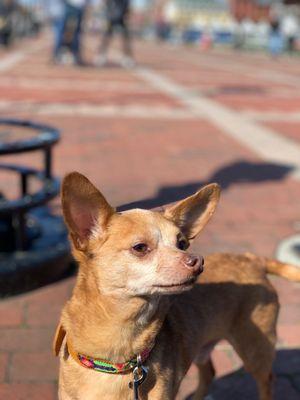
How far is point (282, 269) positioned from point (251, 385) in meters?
0.78

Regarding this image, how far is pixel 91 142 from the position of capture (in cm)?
854

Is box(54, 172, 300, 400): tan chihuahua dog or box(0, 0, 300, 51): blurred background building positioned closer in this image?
box(54, 172, 300, 400): tan chihuahua dog

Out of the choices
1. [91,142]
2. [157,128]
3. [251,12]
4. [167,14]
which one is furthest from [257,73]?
[167,14]

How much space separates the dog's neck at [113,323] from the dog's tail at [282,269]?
0.88 m

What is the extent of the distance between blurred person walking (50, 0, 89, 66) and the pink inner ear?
60.4ft

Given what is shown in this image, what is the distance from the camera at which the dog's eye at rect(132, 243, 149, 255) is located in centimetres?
217

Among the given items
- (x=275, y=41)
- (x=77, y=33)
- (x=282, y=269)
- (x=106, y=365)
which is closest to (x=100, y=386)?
(x=106, y=365)

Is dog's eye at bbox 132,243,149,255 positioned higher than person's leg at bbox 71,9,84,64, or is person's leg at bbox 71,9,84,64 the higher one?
dog's eye at bbox 132,243,149,255

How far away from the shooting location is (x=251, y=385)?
3260 mm

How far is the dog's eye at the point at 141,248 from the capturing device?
217 centimetres

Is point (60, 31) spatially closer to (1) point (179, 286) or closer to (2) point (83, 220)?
(2) point (83, 220)

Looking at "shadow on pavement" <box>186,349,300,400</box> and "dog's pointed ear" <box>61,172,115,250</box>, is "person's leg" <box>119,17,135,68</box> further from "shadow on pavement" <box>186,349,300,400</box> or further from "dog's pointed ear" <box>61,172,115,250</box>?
"dog's pointed ear" <box>61,172,115,250</box>

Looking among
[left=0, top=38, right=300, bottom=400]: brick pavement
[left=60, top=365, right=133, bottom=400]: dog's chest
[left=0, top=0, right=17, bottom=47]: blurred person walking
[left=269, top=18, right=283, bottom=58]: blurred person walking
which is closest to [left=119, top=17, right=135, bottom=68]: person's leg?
[left=0, top=38, right=300, bottom=400]: brick pavement

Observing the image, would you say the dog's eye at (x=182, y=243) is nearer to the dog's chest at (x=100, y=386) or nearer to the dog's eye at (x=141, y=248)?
the dog's eye at (x=141, y=248)
